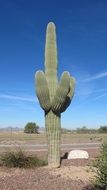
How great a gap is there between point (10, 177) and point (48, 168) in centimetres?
244

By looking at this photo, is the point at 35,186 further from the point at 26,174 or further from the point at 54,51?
the point at 54,51

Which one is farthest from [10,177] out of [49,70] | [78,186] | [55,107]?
[49,70]

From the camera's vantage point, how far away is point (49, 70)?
48.6ft

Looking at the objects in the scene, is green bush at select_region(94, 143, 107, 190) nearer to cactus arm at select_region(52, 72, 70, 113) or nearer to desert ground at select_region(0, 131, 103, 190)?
desert ground at select_region(0, 131, 103, 190)

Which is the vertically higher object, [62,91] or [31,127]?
[31,127]

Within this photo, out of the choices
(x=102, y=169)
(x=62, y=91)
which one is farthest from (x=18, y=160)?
(x=102, y=169)

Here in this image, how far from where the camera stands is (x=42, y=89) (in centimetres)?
1435

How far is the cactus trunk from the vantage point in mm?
14719

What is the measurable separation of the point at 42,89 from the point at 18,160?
8.73 ft

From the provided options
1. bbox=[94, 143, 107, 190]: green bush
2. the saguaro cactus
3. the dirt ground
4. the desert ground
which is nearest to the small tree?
the desert ground

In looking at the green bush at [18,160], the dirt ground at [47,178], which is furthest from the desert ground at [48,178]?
the green bush at [18,160]

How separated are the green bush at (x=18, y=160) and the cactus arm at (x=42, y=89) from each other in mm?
2021

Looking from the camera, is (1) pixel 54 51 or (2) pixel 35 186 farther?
(1) pixel 54 51

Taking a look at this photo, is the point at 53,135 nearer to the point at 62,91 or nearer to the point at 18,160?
the point at 18,160
